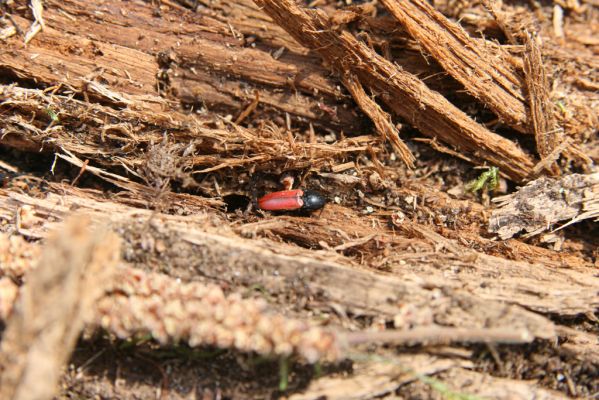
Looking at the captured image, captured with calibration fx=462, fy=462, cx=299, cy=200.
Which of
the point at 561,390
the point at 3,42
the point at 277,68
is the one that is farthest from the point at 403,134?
the point at 3,42

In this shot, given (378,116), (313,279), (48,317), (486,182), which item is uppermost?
(378,116)

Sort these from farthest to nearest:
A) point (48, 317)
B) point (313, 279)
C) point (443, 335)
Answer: point (313, 279)
point (443, 335)
point (48, 317)

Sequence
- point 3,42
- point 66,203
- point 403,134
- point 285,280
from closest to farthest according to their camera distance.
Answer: point 285,280, point 66,203, point 3,42, point 403,134

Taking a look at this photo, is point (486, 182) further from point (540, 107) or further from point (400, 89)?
point (400, 89)

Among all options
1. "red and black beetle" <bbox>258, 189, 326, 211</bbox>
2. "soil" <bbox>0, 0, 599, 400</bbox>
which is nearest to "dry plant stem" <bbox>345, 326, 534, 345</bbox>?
"soil" <bbox>0, 0, 599, 400</bbox>

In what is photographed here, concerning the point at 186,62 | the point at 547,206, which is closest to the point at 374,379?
the point at 547,206

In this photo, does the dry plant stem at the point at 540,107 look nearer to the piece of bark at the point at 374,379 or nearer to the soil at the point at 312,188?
the soil at the point at 312,188

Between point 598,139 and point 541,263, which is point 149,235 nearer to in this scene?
point 541,263
